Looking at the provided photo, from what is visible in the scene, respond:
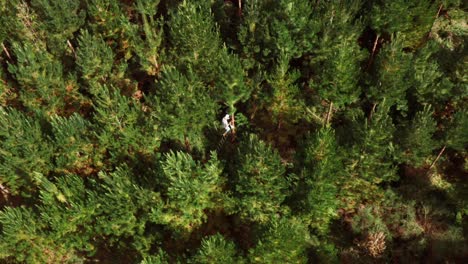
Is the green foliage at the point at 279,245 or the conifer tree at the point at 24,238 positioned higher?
the green foliage at the point at 279,245

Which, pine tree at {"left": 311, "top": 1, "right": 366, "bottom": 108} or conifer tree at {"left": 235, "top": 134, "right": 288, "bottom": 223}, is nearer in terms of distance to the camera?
conifer tree at {"left": 235, "top": 134, "right": 288, "bottom": 223}

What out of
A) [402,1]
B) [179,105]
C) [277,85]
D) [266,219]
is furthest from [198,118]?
[402,1]

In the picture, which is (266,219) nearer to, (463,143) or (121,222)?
(121,222)

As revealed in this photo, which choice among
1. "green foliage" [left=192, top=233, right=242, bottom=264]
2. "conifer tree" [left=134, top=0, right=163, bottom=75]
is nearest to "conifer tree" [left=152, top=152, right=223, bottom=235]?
"green foliage" [left=192, top=233, right=242, bottom=264]

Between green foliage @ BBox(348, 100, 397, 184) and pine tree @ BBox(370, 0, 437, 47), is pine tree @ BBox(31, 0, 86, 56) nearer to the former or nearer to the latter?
green foliage @ BBox(348, 100, 397, 184)

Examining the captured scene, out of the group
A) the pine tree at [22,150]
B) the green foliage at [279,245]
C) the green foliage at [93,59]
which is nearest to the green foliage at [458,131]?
the green foliage at [279,245]

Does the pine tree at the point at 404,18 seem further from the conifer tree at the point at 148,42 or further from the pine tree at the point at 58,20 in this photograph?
the pine tree at the point at 58,20

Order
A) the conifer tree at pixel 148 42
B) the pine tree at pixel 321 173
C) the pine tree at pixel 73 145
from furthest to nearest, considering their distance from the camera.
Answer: the conifer tree at pixel 148 42
the pine tree at pixel 73 145
the pine tree at pixel 321 173
